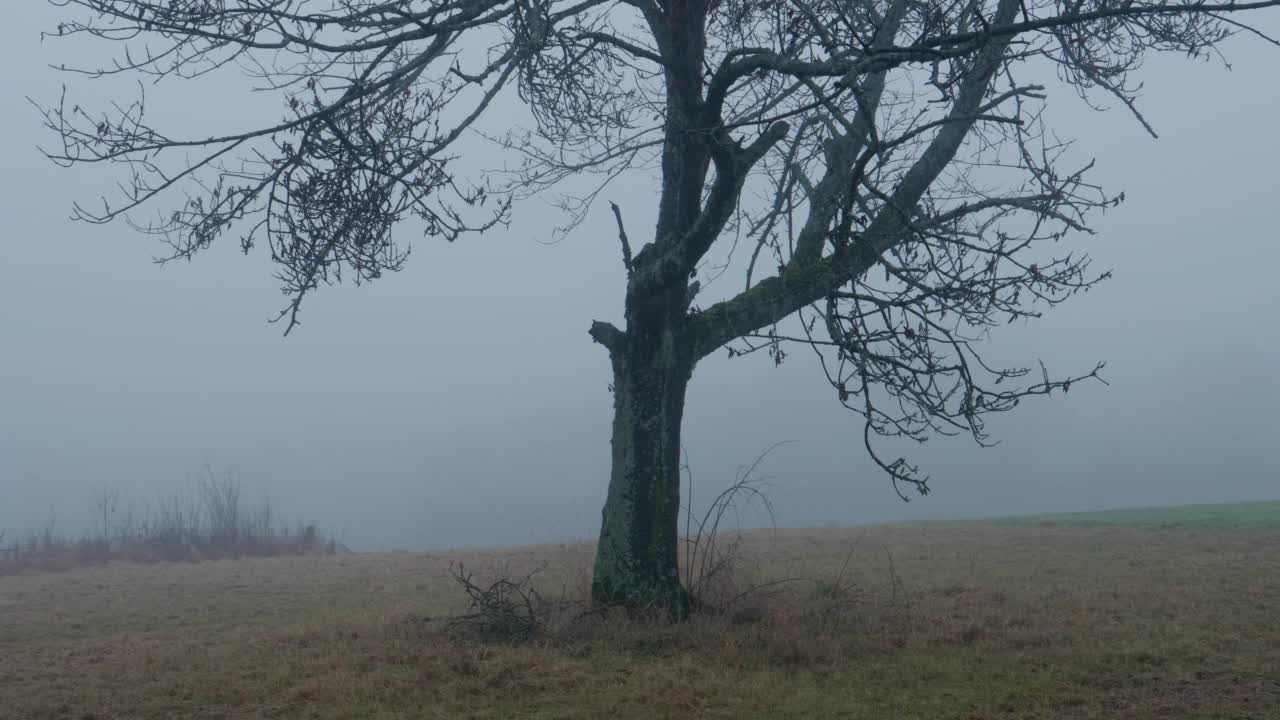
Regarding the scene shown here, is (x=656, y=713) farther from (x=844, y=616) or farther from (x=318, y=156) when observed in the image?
(x=318, y=156)

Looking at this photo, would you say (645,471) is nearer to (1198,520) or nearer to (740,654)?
Result: (740,654)

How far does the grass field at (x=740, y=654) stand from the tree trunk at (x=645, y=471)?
1.22ft

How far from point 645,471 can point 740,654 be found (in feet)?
5.38

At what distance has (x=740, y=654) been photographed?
6207mm

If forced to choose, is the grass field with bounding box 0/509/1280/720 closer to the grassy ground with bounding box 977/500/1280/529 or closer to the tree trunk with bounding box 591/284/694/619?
the tree trunk with bounding box 591/284/694/619

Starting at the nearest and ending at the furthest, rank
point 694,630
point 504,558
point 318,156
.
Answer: point 318,156 < point 694,630 < point 504,558

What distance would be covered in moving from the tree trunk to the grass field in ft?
1.22

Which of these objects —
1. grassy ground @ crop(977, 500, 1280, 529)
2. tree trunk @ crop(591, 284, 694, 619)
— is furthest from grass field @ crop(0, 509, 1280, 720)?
grassy ground @ crop(977, 500, 1280, 529)

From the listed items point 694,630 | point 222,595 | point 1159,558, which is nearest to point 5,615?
point 222,595

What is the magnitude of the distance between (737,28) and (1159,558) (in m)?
7.38

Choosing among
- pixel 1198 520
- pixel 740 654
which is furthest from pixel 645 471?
pixel 1198 520

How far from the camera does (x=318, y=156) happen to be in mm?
6164

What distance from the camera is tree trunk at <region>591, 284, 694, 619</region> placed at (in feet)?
23.8

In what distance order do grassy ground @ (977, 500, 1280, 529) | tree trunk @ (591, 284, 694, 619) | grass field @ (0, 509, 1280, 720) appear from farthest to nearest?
grassy ground @ (977, 500, 1280, 529) < tree trunk @ (591, 284, 694, 619) < grass field @ (0, 509, 1280, 720)
